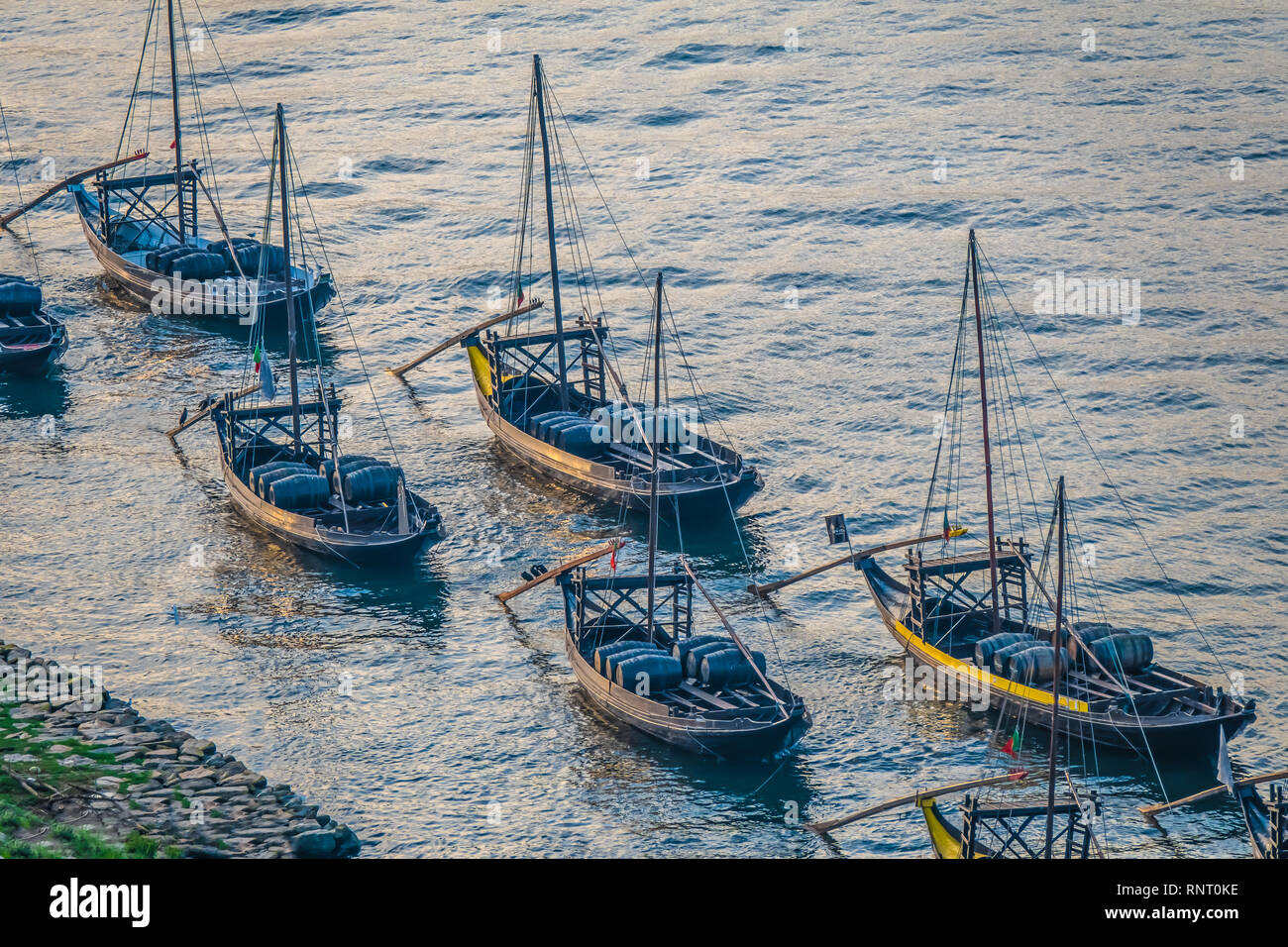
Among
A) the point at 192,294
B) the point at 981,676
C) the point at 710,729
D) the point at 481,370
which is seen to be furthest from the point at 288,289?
the point at 981,676

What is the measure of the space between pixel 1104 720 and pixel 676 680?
45.2 feet

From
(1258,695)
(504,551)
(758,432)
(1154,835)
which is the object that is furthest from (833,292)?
(1154,835)

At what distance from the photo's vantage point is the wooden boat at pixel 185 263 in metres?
92.0

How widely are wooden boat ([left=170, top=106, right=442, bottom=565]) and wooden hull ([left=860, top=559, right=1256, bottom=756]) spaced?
22.6m

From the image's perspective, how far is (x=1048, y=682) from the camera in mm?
54594

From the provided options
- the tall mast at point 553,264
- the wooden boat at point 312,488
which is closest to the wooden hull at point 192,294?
the wooden boat at point 312,488

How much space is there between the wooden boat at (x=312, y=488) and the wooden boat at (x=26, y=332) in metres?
16.5

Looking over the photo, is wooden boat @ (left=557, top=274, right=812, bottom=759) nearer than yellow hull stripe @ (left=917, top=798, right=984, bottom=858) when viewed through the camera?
No

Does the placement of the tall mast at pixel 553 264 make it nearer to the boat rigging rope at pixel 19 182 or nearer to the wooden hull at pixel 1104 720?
the wooden hull at pixel 1104 720

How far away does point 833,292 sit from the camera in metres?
97.9

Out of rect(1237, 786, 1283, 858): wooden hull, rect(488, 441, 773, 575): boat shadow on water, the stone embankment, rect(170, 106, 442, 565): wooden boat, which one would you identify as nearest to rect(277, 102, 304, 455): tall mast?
rect(170, 106, 442, 565): wooden boat

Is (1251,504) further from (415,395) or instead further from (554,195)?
(554,195)

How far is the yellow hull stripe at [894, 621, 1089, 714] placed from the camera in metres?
54.2

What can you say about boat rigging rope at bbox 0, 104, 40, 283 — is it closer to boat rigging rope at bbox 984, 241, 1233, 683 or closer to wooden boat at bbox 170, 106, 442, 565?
wooden boat at bbox 170, 106, 442, 565
